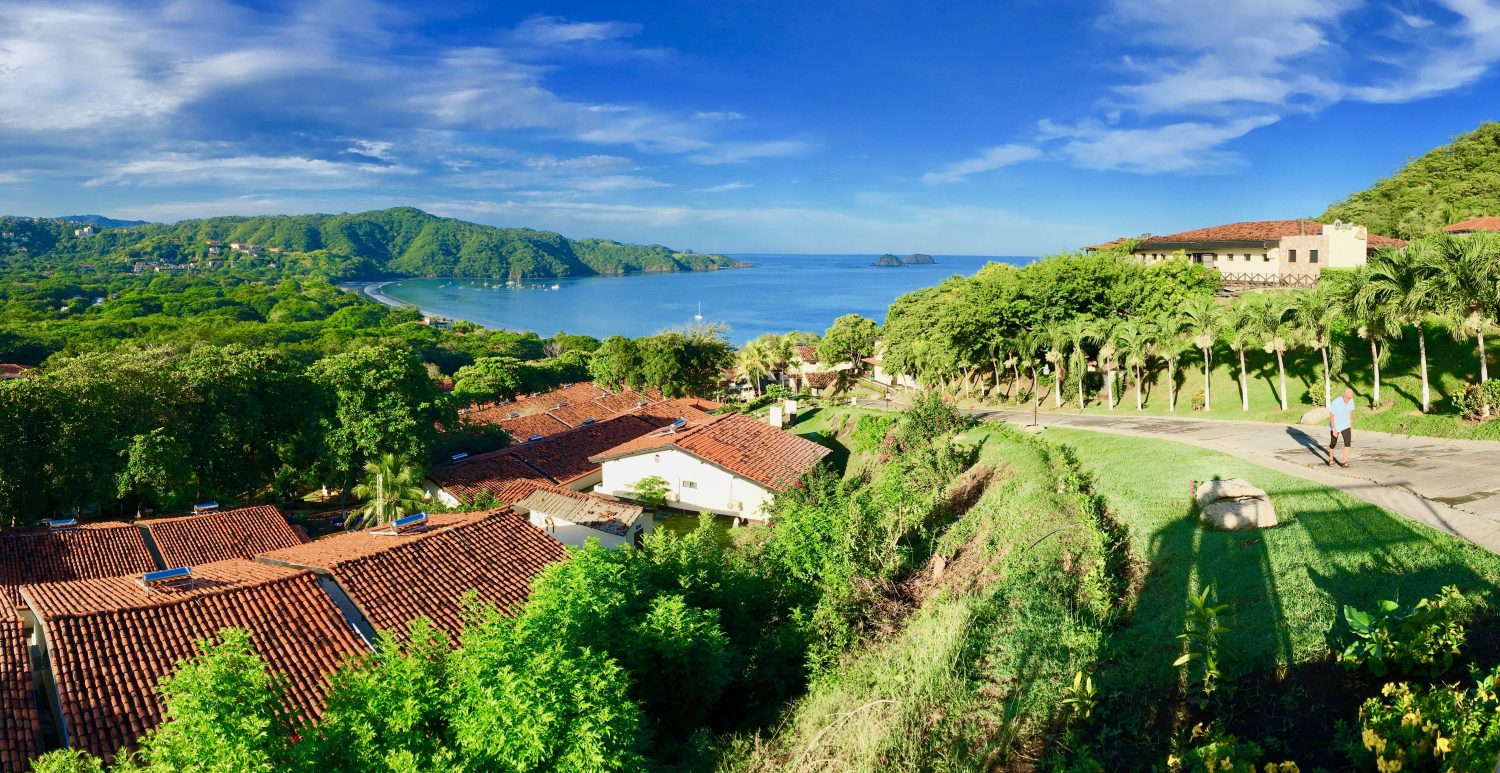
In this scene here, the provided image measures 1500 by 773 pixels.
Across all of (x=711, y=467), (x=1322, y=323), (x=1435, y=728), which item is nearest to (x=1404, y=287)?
(x=1322, y=323)

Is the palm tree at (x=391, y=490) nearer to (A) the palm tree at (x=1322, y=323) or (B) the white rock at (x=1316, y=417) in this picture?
(B) the white rock at (x=1316, y=417)

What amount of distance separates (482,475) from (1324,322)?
2908 centimetres

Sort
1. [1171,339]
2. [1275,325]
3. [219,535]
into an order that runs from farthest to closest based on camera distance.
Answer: [1171,339]
[1275,325]
[219,535]

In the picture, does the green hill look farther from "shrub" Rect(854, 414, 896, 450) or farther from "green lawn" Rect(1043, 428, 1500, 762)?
"green lawn" Rect(1043, 428, 1500, 762)

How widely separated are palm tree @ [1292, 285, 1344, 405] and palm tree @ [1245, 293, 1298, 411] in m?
0.47

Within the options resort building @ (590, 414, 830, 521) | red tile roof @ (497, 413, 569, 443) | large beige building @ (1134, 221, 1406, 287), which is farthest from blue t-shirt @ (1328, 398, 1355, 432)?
large beige building @ (1134, 221, 1406, 287)

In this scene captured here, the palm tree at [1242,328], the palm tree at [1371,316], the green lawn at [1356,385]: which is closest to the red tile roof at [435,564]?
the green lawn at [1356,385]

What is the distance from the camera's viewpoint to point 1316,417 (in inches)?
985

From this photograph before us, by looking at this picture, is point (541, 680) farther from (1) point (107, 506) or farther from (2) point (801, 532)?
(1) point (107, 506)

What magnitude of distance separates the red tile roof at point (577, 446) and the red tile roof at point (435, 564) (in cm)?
1214

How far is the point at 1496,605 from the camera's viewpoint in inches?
355

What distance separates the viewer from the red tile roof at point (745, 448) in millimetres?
29000

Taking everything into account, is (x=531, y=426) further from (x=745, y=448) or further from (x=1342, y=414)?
(x=1342, y=414)

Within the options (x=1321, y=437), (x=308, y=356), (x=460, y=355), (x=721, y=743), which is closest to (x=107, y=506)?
(x=721, y=743)
